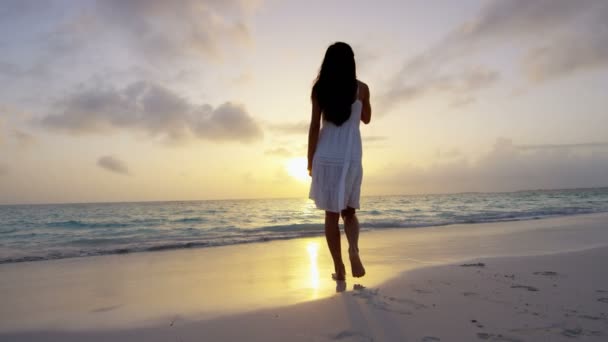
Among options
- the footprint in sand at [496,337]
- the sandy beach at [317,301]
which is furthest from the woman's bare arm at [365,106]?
the footprint in sand at [496,337]

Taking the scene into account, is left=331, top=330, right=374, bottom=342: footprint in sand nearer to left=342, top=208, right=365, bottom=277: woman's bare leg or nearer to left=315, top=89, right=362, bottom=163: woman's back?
left=342, top=208, right=365, bottom=277: woman's bare leg

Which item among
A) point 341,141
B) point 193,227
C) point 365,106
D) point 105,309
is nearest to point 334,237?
point 341,141

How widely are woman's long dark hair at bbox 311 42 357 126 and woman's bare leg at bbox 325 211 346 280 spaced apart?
2.52 ft

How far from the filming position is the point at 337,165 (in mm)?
3164

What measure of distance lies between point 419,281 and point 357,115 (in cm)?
158

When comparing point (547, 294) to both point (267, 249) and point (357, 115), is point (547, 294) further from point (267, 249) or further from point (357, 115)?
point (267, 249)

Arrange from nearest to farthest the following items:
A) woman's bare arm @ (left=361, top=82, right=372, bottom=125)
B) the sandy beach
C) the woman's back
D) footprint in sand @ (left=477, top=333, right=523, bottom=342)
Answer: footprint in sand @ (left=477, top=333, right=523, bottom=342)
the sandy beach
the woman's back
woman's bare arm @ (left=361, top=82, right=372, bottom=125)

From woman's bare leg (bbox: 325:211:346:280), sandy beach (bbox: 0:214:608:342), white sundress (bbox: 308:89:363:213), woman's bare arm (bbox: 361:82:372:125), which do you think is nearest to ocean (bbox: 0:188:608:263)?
sandy beach (bbox: 0:214:608:342)

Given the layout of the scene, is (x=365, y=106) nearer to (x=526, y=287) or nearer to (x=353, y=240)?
(x=353, y=240)

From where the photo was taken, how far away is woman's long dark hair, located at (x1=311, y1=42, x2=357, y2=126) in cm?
315

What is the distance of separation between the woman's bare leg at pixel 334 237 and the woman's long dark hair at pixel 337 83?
2.52ft

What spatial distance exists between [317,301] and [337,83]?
1680 mm

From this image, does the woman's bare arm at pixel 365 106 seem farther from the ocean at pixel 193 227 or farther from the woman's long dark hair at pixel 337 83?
the ocean at pixel 193 227

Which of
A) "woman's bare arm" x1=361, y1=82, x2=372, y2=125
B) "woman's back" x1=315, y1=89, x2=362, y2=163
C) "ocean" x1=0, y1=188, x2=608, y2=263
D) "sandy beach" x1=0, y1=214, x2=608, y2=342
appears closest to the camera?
"sandy beach" x1=0, y1=214, x2=608, y2=342
